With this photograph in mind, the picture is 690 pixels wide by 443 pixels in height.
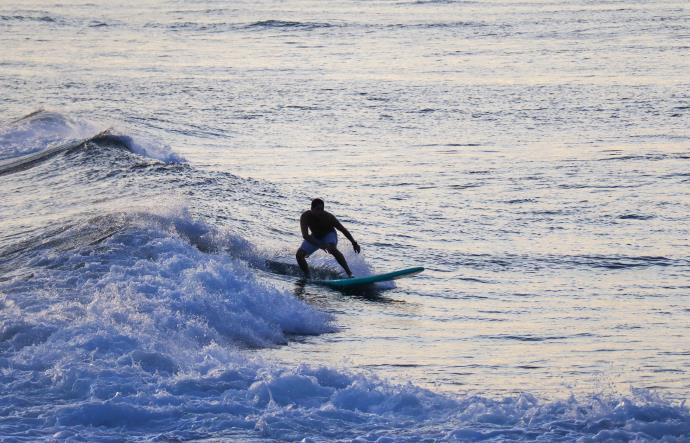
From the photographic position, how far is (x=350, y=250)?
18.2 meters

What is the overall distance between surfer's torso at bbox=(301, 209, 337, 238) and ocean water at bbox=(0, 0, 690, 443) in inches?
33.4

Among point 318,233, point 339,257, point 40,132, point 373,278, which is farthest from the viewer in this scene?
point 40,132

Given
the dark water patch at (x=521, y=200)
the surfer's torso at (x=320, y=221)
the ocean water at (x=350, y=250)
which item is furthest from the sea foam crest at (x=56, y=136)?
the surfer's torso at (x=320, y=221)

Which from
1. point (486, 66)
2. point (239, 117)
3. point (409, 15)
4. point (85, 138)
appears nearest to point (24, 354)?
point (85, 138)

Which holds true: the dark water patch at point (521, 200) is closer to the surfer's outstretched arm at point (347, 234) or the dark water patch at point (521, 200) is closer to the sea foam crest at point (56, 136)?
the surfer's outstretched arm at point (347, 234)

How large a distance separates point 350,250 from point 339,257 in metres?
1.50

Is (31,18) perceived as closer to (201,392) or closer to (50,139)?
(50,139)

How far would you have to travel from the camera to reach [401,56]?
46.4m

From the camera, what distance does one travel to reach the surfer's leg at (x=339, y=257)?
1664 cm

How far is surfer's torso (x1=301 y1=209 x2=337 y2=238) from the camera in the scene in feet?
55.5

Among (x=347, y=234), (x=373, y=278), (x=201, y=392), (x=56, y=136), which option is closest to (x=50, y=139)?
(x=56, y=136)

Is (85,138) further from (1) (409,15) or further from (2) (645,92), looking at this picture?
(1) (409,15)

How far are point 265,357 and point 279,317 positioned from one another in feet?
5.32

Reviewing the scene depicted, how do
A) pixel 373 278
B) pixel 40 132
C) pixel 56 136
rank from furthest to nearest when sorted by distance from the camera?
pixel 40 132, pixel 56 136, pixel 373 278
